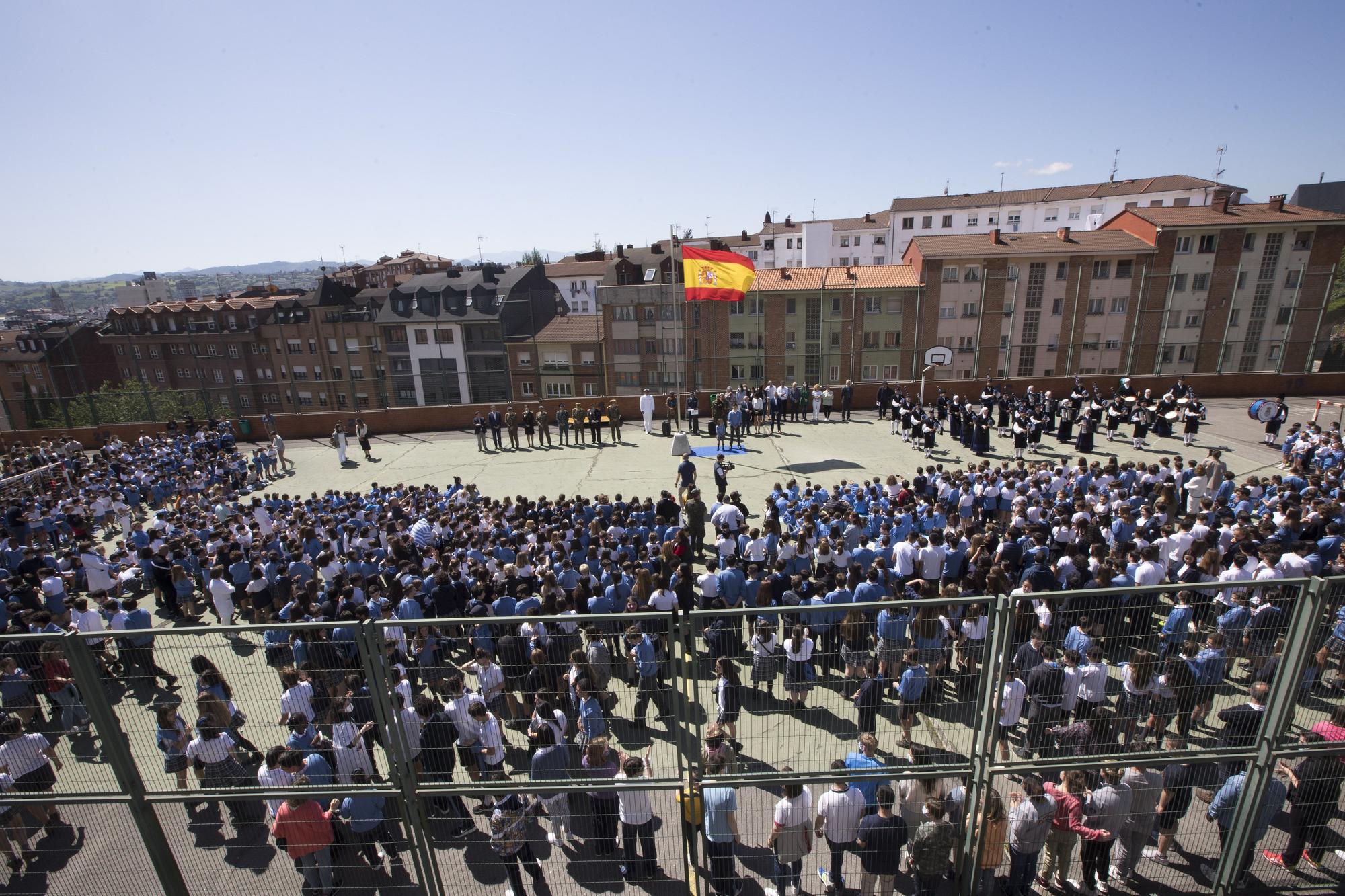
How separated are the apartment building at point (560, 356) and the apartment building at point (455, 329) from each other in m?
1.28

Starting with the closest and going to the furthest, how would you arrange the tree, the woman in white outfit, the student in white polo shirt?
1. the student in white polo shirt
2. the woman in white outfit
3. the tree

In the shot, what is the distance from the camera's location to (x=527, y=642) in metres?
6.54

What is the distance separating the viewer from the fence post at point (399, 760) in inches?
172

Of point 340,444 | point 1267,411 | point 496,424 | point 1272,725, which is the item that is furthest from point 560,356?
point 1272,725

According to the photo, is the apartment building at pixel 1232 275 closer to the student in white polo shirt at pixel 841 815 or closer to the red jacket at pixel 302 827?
the student in white polo shirt at pixel 841 815

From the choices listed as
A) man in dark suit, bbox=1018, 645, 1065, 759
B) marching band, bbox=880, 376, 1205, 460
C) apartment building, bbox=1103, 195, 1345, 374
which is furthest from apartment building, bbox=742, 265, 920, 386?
man in dark suit, bbox=1018, 645, 1065, 759

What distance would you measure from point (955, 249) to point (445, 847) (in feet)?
133

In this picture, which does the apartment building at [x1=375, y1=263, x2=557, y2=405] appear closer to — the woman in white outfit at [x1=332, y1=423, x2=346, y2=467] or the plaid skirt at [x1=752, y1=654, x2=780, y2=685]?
the woman in white outfit at [x1=332, y1=423, x2=346, y2=467]

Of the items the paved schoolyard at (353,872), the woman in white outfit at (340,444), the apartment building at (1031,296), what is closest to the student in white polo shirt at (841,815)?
the paved schoolyard at (353,872)

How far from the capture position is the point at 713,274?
1978 cm

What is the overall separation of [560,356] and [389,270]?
35.2 meters

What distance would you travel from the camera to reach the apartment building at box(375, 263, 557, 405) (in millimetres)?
49500

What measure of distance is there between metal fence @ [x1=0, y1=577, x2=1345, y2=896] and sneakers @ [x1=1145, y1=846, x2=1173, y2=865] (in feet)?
0.23

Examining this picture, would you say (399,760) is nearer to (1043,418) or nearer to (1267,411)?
(1043,418)
